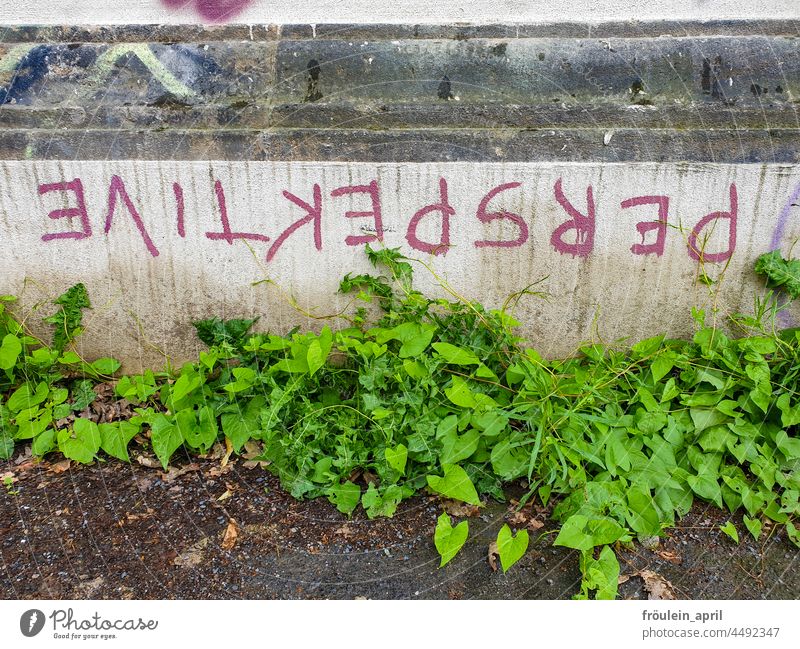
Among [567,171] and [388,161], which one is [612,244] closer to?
[567,171]

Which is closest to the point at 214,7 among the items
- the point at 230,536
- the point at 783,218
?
the point at 230,536

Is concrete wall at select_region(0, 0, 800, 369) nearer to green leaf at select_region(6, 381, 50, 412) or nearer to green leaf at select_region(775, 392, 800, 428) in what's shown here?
green leaf at select_region(6, 381, 50, 412)

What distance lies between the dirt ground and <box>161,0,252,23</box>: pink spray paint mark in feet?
7.51

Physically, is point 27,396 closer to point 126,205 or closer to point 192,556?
point 126,205

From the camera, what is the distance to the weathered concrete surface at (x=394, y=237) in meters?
3.02

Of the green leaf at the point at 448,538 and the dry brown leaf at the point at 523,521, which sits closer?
the green leaf at the point at 448,538

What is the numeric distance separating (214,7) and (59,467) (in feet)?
7.75

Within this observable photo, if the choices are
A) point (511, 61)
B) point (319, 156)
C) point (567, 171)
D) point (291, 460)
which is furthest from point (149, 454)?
point (511, 61)

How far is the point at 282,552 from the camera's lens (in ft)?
8.39

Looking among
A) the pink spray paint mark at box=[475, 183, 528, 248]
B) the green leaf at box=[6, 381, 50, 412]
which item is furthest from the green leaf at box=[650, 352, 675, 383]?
the green leaf at box=[6, 381, 50, 412]

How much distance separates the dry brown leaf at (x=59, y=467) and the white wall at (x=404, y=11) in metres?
2.19

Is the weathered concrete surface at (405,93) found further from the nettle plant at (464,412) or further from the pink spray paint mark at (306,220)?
the nettle plant at (464,412)

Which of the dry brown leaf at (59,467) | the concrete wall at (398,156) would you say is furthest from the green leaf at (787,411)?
the dry brown leaf at (59,467)

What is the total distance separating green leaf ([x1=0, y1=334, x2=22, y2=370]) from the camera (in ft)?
10.2
